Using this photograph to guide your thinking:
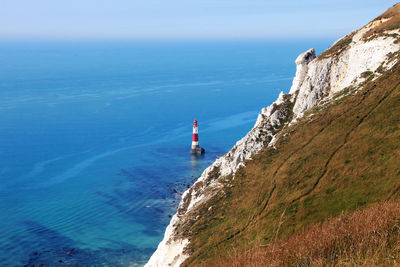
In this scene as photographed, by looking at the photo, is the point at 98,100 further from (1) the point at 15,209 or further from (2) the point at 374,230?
(2) the point at 374,230

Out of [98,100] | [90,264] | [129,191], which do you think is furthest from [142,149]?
[98,100]

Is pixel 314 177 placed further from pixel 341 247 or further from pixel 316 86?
pixel 341 247

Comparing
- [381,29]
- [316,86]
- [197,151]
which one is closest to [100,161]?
[197,151]

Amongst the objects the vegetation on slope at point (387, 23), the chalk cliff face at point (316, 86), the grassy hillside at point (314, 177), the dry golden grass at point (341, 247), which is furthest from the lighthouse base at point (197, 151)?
the dry golden grass at point (341, 247)

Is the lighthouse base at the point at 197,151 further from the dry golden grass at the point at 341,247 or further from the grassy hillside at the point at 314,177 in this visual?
the dry golden grass at the point at 341,247

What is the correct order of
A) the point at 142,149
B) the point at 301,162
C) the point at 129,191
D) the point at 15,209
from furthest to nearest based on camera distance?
the point at 142,149
the point at 129,191
the point at 15,209
the point at 301,162

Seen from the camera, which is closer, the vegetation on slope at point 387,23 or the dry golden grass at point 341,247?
the dry golden grass at point 341,247
